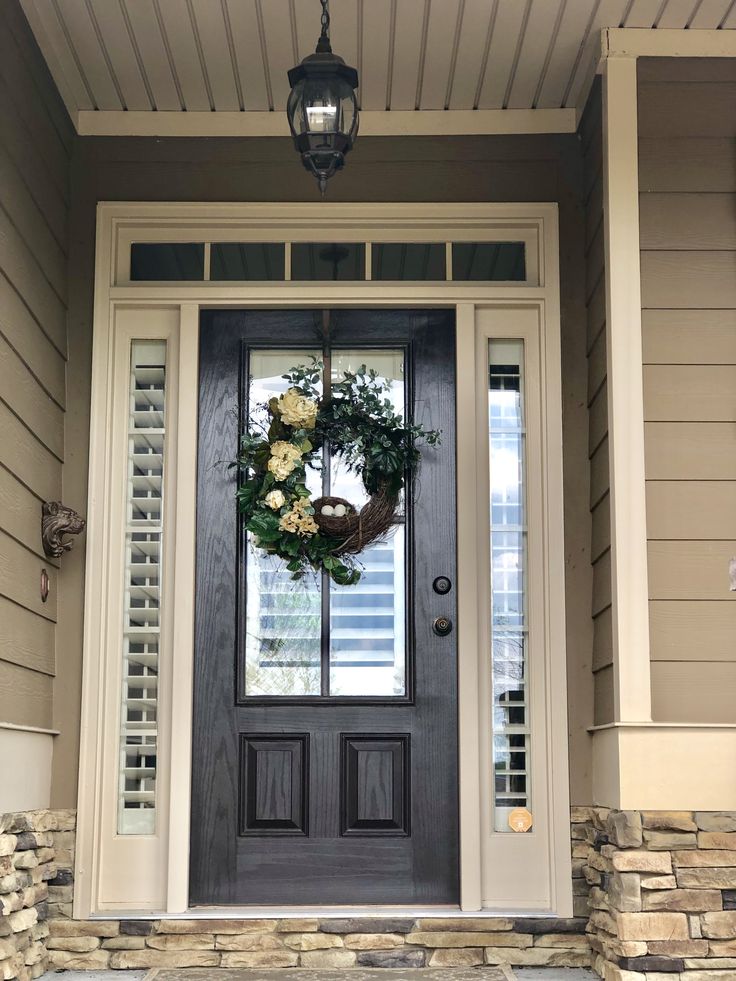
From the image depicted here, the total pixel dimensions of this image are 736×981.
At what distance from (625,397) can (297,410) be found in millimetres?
1096

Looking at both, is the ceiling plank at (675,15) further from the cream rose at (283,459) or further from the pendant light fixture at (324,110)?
the cream rose at (283,459)

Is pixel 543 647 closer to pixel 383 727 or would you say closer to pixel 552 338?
pixel 383 727

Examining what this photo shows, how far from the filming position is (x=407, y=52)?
153 inches

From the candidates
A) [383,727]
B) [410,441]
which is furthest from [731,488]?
[383,727]

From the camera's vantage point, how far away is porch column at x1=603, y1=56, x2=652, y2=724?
3.52 meters

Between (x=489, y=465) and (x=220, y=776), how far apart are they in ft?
4.52

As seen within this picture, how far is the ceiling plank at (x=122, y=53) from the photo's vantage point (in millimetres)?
3660

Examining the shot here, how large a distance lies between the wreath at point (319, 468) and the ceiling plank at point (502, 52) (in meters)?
1.11

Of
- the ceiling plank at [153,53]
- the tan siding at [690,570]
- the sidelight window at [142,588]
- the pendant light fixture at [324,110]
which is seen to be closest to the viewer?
the pendant light fixture at [324,110]

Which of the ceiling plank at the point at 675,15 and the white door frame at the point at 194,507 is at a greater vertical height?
the ceiling plank at the point at 675,15

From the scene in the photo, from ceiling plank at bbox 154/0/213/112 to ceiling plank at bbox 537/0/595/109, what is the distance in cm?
116

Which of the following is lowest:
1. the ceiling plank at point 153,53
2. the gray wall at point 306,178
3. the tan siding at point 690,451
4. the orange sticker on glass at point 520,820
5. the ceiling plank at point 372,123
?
the orange sticker on glass at point 520,820

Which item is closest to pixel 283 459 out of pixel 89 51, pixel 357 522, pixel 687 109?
pixel 357 522

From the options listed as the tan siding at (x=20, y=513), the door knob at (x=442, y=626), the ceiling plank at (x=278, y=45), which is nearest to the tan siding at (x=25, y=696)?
the tan siding at (x=20, y=513)
